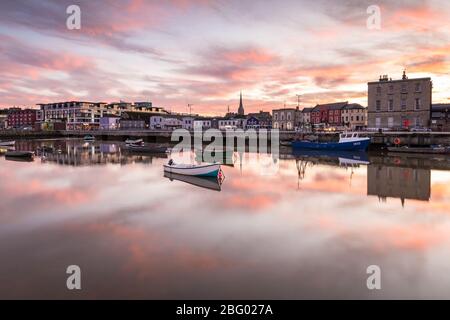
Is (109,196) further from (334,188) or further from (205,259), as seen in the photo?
(334,188)

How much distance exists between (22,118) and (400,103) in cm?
17087

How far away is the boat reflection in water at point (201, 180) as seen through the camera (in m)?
25.6

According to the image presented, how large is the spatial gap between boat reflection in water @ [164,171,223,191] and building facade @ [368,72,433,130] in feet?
148

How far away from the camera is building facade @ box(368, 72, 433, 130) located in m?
57.7

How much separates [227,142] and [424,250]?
67.9 m

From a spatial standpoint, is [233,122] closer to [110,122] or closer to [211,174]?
[110,122]

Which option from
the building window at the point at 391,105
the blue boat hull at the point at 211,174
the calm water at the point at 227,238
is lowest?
the calm water at the point at 227,238

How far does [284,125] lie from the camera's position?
103m

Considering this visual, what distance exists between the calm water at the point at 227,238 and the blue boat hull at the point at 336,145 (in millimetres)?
24164

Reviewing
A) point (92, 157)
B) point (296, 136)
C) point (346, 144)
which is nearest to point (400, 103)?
point (346, 144)

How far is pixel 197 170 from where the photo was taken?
28.5m

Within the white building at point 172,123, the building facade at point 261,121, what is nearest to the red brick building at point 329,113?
the building facade at point 261,121

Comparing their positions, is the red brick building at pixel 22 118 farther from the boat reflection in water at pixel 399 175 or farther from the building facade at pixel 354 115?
the boat reflection in water at pixel 399 175

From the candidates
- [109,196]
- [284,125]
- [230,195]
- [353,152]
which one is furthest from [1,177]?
[284,125]
